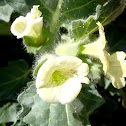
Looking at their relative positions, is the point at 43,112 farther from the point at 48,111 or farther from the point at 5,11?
the point at 5,11

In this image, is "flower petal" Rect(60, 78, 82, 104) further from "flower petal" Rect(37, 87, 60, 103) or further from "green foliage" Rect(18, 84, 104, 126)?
"green foliage" Rect(18, 84, 104, 126)

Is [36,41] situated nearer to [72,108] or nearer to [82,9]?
[82,9]

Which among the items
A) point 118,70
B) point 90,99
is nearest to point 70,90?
point 118,70

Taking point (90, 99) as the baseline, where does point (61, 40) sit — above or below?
above

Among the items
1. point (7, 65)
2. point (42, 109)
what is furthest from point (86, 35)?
point (7, 65)

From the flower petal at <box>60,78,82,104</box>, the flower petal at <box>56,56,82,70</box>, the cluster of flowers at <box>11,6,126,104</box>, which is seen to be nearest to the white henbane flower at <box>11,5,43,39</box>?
the cluster of flowers at <box>11,6,126,104</box>

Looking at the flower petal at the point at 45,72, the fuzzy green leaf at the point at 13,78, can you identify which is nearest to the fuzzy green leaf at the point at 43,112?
the fuzzy green leaf at the point at 13,78

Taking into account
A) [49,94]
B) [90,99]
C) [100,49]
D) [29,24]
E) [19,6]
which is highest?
[19,6]
